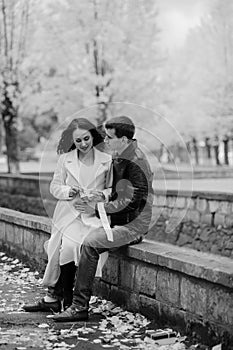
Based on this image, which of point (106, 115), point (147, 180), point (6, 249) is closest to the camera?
point (147, 180)

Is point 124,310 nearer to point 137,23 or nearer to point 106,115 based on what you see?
point 106,115

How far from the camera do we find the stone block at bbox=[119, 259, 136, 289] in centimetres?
549

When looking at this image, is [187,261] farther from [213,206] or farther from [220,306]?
[213,206]

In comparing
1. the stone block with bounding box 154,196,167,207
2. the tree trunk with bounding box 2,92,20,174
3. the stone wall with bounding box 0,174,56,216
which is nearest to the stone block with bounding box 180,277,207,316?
the stone block with bounding box 154,196,167,207

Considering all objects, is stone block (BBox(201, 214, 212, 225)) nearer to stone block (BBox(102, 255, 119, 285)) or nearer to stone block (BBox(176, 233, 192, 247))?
stone block (BBox(176, 233, 192, 247))

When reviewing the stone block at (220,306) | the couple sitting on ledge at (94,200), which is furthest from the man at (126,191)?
the stone block at (220,306)

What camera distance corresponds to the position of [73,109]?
20.8 m

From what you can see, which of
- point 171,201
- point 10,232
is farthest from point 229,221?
point 10,232

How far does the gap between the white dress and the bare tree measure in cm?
1483

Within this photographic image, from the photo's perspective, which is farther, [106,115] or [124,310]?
[106,115]

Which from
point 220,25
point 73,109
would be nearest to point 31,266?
point 73,109

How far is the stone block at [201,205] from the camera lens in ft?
38.2

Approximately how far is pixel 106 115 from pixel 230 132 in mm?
13091

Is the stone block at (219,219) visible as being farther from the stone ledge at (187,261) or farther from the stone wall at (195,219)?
the stone ledge at (187,261)
